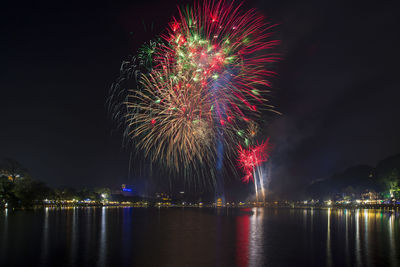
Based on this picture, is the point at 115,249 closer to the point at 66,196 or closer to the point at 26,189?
the point at 26,189

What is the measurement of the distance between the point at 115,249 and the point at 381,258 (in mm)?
13888

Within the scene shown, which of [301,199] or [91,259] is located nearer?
[91,259]

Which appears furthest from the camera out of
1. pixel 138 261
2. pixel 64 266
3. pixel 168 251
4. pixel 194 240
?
pixel 194 240

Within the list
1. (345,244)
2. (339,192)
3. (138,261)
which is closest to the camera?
(138,261)

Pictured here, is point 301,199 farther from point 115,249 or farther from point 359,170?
point 115,249

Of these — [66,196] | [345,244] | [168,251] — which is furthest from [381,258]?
[66,196]

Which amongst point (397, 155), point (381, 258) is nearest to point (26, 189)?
point (381, 258)

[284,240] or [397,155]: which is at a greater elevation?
[397,155]

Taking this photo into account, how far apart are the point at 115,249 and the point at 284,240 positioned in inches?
461

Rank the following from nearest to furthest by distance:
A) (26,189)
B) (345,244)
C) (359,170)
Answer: (345,244)
(26,189)
(359,170)

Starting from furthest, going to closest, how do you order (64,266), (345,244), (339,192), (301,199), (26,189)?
(301,199), (339,192), (26,189), (345,244), (64,266)

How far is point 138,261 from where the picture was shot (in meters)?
17.4

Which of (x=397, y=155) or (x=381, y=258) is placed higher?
(x=397, y=155)

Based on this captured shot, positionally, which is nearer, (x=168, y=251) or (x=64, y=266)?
(x=64, y=266)
